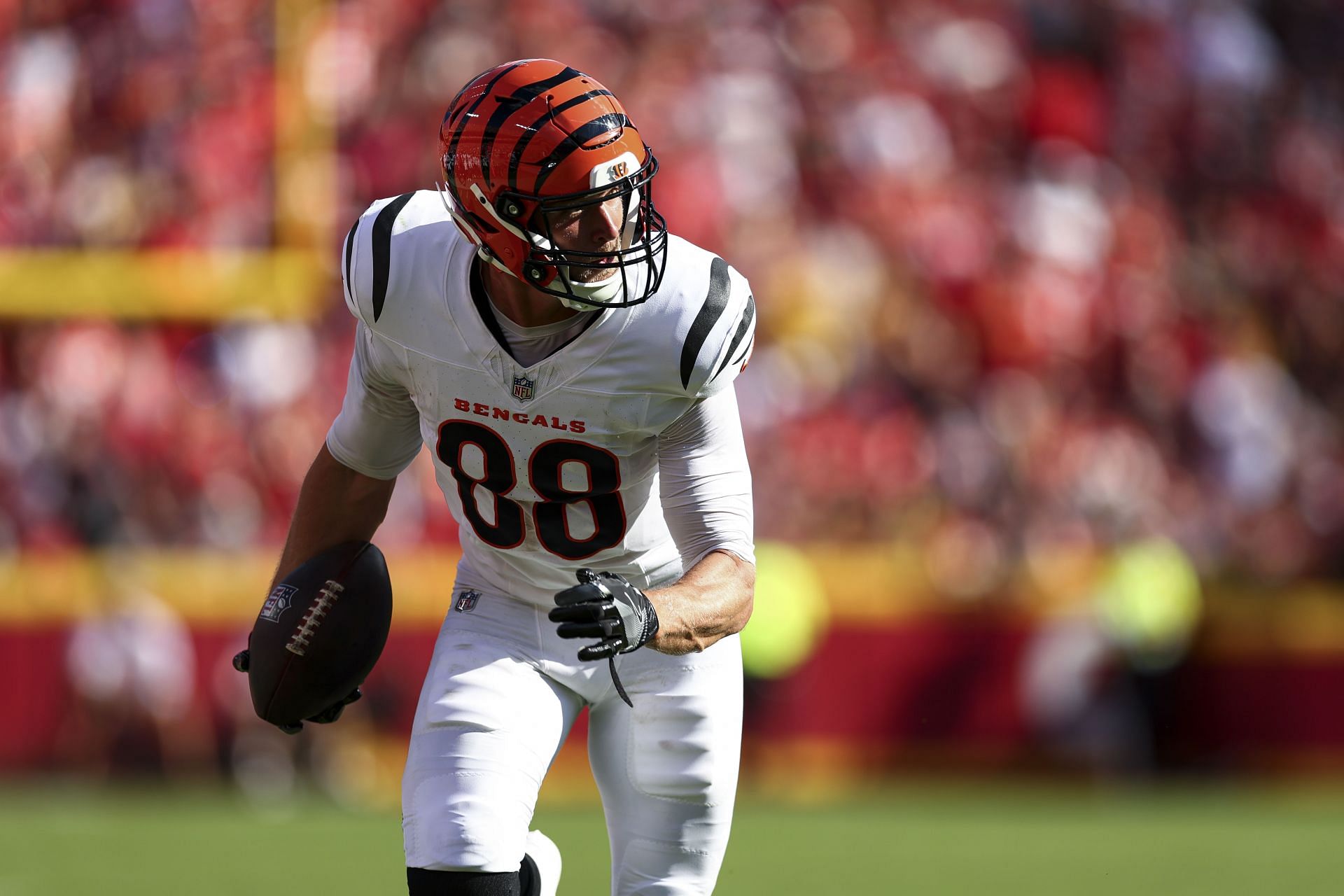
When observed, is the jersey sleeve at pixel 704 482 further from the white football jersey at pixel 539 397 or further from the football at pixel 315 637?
the football at pixel 315 637

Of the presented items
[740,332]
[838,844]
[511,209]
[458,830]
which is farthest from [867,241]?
[458,830]

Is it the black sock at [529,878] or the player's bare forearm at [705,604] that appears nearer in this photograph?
the player's bare forearm at [705,604]

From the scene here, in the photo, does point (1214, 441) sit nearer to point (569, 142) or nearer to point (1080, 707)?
point (1080, 707)

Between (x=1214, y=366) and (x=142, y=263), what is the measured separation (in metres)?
5.70

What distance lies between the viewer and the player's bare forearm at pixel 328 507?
3438mm

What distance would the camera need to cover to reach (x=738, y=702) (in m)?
3.37

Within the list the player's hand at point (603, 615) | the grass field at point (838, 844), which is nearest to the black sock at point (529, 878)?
the player's hand at point (603, 615)

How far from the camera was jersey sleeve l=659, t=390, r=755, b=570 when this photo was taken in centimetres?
317

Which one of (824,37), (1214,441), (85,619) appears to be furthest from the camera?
(824,37)

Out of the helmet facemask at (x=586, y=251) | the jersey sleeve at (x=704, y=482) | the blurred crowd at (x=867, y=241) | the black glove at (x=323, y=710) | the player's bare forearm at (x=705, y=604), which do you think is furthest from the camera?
the blurred crowd at (x=867, y=241)

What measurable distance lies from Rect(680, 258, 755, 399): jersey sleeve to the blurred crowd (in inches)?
245

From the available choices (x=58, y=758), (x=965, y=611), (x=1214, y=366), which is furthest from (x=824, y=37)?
(x=58, y=758)

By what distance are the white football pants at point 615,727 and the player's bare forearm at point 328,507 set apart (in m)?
0.27

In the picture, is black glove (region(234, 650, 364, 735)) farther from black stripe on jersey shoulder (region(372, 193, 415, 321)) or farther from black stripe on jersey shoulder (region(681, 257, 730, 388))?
black stripe on jersey shoulder (region(681, 257, 730, 388))
